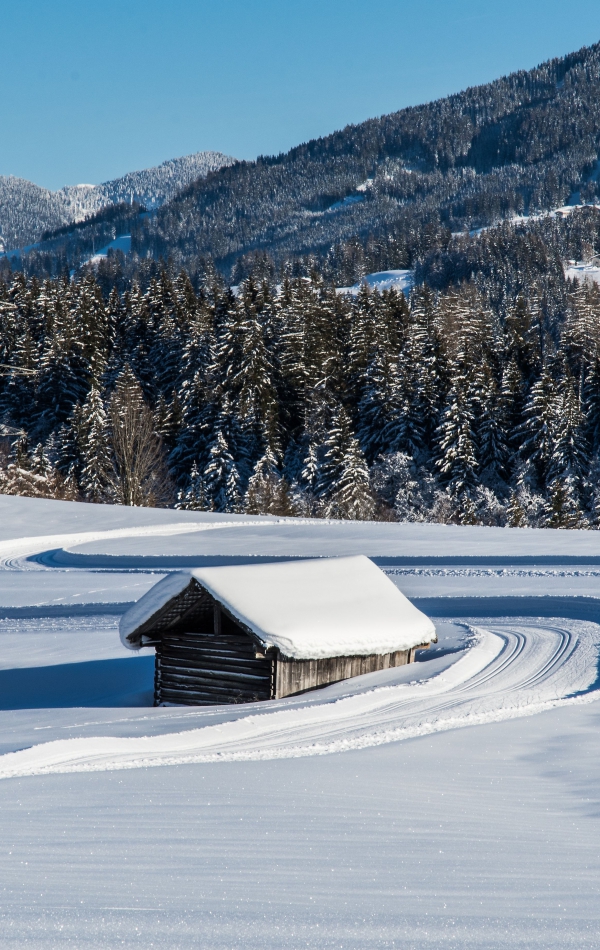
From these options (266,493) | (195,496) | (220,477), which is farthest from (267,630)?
(220,477)

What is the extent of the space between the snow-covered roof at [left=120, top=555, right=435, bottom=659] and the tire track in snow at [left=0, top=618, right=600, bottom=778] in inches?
34.1

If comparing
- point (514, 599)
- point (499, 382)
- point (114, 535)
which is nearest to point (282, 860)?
point (514, 599)

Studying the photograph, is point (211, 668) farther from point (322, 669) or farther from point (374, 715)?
point (374, 715)

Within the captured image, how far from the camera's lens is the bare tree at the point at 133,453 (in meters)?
48.2

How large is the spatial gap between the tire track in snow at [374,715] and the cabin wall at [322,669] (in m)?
0.53

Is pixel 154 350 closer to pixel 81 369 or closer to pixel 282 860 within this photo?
pixel 81 369

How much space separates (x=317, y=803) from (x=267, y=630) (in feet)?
18.0

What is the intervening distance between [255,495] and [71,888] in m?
49.6

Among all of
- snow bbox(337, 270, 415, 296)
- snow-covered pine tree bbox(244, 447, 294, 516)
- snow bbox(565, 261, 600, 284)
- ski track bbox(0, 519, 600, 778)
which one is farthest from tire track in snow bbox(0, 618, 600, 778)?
snow bbox(337, 270, 415, 296)

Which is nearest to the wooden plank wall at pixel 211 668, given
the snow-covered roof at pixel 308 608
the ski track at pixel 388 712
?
the snow-covered roof at pixel 308 608

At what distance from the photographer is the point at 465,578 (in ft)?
73.4

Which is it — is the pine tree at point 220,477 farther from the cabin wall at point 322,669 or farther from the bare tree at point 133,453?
the cabin wall at point 322,669

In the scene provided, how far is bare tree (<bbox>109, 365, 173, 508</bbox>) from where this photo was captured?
48188 millimetres

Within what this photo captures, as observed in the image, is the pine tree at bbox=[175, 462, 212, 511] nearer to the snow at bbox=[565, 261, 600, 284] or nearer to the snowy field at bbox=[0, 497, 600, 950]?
the snowy field at bbox=[0, 497, 600, 950]
